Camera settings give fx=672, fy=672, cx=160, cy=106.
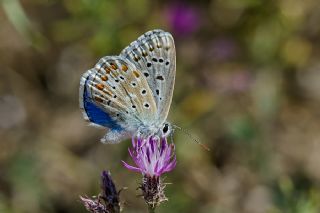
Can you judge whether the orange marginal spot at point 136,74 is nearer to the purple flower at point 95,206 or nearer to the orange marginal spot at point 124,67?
the orange marginal spot at point 124,67

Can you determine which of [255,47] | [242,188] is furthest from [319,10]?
[242,188]

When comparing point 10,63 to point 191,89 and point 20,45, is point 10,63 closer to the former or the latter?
point 20,45

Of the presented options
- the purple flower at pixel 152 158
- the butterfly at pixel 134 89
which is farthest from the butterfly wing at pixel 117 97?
the purple flower at pixel 152 158

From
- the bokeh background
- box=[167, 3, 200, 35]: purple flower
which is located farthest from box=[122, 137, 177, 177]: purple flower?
box=[167, 3, 200, 35]: purple flower

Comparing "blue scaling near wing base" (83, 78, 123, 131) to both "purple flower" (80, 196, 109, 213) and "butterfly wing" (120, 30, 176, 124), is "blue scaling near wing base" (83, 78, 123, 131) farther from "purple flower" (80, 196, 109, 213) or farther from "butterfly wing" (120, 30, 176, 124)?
"purple flower" (80, 196, 109, 213)

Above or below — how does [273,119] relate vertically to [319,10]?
below

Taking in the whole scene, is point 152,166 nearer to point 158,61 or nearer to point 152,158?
point 152,158
